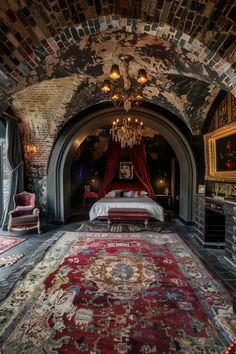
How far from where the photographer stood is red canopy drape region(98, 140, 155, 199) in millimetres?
9430

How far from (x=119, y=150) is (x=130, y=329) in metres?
7.98

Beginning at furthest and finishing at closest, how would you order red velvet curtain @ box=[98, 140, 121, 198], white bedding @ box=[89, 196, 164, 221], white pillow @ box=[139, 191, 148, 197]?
red velvet curtain @ box=[98, 140, 121, 198] < white pillow @ box=[139, 191, 148, 197] < white bedding @ box=[89, 196, 164, 221]

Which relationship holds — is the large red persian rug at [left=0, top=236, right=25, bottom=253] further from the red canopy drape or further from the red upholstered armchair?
the red canopy drape

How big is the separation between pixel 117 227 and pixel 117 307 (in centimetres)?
395

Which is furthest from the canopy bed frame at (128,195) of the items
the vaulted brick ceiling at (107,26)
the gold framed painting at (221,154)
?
the vaulted brick ceiling at (107,26)

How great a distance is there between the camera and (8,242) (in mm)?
5016

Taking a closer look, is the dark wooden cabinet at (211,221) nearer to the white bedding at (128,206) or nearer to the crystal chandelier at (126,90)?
the white bedding at (128,206)

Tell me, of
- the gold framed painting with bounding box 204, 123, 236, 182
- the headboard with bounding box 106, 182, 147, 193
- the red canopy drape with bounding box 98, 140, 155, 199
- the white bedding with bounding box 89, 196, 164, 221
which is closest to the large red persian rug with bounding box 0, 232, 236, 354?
the gold framed painting with bounding box 204, 123, 236, 182

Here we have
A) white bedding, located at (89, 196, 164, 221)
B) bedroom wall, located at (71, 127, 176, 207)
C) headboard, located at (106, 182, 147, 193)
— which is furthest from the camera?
bedroom wall, located at (71, 127, 176, 207)

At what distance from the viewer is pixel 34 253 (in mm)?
4320

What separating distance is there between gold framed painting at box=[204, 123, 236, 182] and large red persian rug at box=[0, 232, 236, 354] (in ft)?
6.98

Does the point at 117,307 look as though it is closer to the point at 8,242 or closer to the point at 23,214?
the point at 8,242

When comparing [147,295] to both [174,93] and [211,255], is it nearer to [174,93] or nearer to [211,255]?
[211,255]

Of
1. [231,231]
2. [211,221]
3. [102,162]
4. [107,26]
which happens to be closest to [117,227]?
[211,221]
